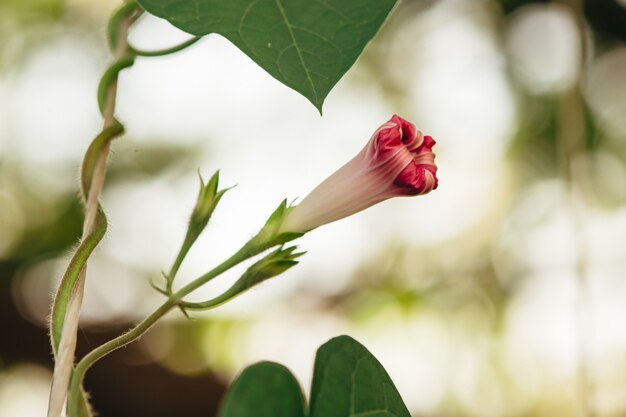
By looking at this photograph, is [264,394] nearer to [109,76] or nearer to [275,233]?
[275,233]

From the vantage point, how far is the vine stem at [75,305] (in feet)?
1.49

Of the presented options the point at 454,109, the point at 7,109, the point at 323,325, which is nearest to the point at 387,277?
the point at 323,325

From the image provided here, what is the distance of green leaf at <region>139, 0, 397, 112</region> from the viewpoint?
498 millimetres

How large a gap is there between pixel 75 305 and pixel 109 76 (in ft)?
0.51

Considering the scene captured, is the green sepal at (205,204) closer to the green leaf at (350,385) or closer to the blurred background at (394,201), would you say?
the green leaf at (350,385)

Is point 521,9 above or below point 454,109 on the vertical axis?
above

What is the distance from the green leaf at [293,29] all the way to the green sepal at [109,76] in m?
0.06

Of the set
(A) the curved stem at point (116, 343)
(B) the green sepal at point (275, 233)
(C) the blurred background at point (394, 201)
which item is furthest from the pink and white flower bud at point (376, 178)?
(C) the blurred background at point (394, 201)

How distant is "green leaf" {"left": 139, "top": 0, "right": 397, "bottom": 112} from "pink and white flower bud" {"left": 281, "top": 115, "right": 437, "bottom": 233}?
66 mm

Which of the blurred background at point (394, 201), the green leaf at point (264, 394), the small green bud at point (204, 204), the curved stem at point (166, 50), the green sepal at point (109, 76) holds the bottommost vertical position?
the green leaf at point (264, 394)

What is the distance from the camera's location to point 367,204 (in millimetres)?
567

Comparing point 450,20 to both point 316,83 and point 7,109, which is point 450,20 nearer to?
point 7,109

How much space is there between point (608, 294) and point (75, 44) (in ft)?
8.85

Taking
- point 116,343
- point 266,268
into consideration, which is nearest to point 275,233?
point 266,268
